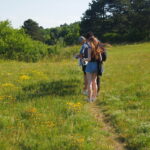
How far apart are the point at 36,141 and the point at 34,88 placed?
6693 mm

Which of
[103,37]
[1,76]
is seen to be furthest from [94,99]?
[103,37]

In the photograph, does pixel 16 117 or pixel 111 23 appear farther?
pixel 111 23

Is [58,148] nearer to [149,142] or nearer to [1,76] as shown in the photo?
[149,142]

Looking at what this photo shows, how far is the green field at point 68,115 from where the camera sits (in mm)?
7422

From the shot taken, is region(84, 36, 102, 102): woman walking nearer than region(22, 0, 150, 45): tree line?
Yes

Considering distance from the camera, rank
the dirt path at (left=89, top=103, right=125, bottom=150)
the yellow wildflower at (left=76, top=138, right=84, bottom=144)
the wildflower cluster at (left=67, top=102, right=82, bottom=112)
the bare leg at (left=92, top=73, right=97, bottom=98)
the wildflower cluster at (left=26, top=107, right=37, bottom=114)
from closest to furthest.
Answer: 1. the yellow wildflower at (left=76, top=138, right=84, bottom=144)
2. the dirt path at (left=89, top=103, right=125, bottom=150)
3. the wildflower cluster at (left=26, top=107, right=37, bottom=114)
4. the wildflower cluster at (left=67, top=102, right=82, bottom=112)
5. the bare leg at (left=92, top=73, right=97, bottom=98)

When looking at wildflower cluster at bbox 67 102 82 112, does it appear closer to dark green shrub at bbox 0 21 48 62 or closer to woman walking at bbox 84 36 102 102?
woman walking at bbox 84 36 102 102

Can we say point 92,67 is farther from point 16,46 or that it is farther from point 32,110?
point 16,46

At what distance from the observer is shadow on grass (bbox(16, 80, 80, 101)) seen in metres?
12.4

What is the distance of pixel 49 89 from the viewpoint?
1363cm

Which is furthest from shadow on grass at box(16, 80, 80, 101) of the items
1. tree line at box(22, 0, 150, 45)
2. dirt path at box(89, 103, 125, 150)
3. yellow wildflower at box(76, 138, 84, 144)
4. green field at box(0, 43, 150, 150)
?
tree line at box(22, 0, 150, 45)

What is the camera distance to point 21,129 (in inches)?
326

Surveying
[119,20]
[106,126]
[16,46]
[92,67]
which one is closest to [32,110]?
[106,126]

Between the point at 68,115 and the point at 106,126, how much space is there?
43.6 inches
